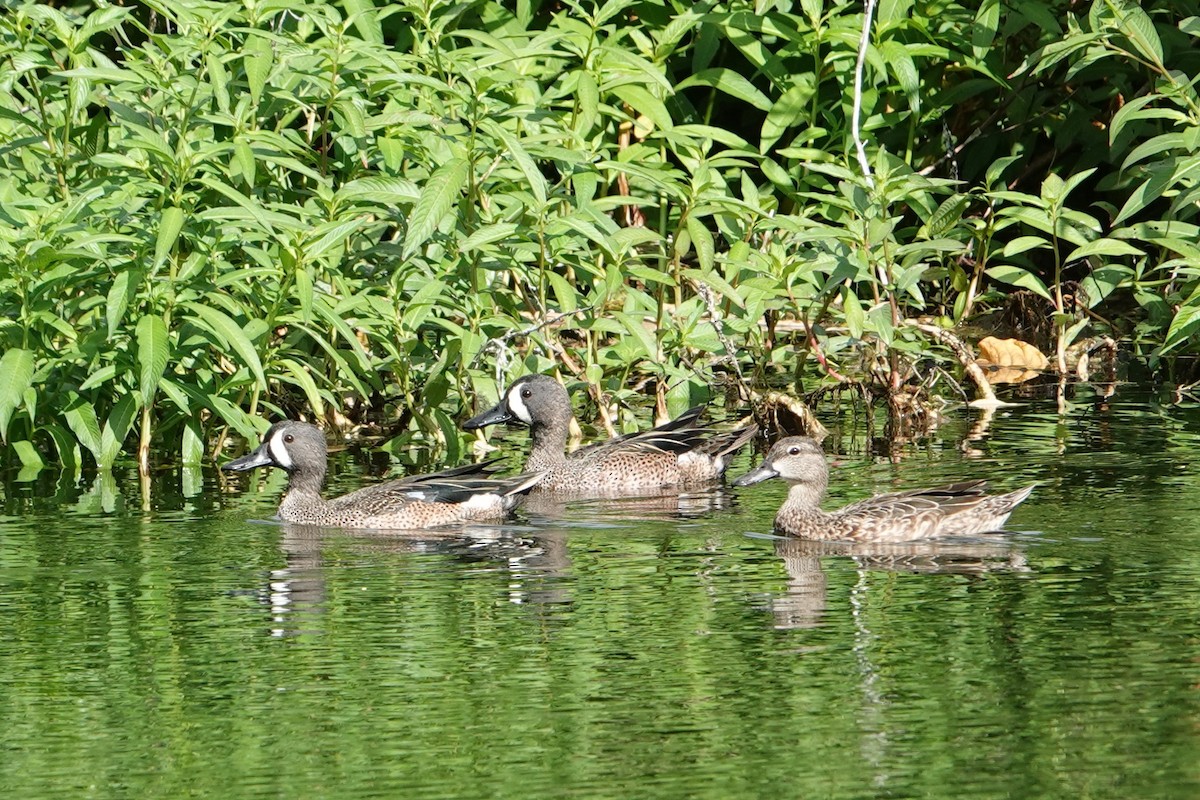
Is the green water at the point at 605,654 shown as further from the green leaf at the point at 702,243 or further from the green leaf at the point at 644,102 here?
the green leaf at the point at 644,102

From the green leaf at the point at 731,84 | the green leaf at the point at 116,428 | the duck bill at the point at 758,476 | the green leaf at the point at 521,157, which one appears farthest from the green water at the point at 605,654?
the green leaf at the point at 731,84

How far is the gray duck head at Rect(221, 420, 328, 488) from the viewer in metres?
11.2

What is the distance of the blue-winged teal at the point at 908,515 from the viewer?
9758 millimetres

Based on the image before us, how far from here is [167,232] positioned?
11.0m

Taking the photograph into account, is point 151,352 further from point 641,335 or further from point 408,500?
point 641,335

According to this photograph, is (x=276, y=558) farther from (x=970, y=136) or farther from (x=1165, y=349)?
(x=970, y=136)

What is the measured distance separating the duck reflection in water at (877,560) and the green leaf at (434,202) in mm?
2798

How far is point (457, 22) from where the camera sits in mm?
15711

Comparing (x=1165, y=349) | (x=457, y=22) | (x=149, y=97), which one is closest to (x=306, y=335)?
(x=149, y=97)

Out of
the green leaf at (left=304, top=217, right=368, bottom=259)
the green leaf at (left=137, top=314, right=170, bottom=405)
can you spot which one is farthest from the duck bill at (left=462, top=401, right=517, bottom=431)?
the green leaf at (left=137, top=314, right=170, bottom=405)

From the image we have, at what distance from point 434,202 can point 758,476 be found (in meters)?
2.40

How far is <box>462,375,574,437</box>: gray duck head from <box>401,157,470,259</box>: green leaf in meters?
1.06

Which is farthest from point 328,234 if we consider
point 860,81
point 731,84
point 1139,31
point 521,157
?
point 1139,31

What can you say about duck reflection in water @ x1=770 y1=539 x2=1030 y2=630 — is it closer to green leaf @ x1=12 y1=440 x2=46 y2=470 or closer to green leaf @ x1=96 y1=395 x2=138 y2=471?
green leaf @ x1=96 y1=395 x2=138 y2=471
